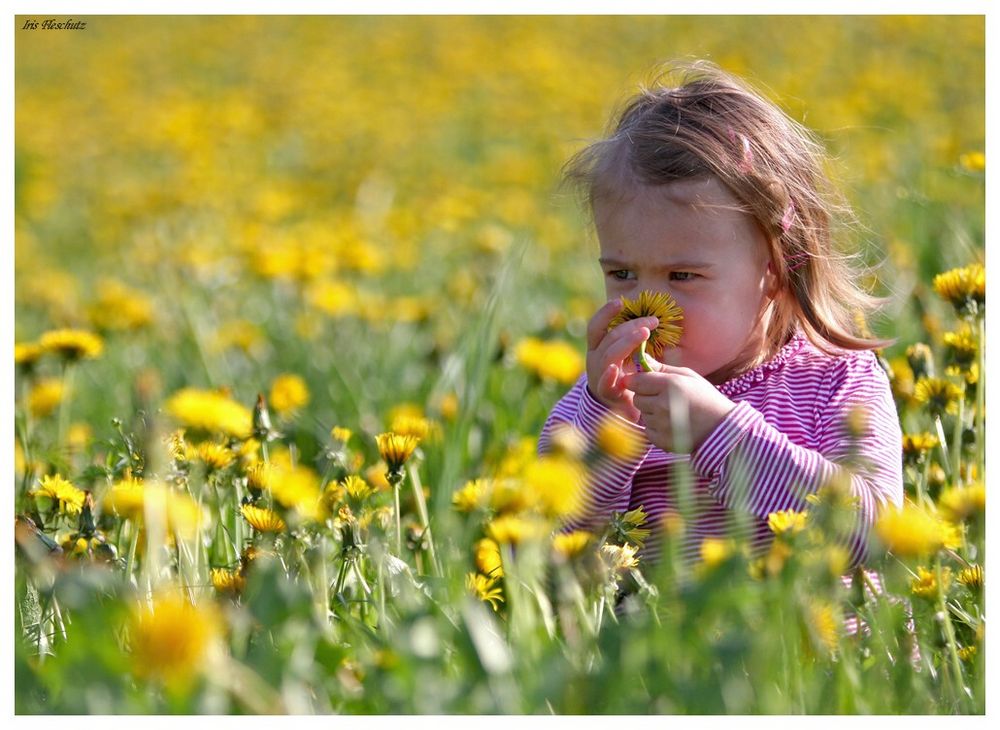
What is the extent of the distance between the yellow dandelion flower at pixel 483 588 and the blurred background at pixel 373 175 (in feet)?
2.25

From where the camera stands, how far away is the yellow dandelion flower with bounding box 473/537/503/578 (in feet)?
5.28

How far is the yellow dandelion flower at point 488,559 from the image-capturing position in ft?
5.28

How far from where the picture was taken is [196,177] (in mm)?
5059

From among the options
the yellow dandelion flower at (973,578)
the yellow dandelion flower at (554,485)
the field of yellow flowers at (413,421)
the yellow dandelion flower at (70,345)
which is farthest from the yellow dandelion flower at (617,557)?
the yellow dandelion flower at (70,345)

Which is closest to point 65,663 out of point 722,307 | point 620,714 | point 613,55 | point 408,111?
point 620,714

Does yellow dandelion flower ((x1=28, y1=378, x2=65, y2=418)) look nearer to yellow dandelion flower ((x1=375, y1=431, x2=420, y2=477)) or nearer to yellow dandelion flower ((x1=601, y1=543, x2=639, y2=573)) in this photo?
yellow dandelion flower ((x1=375, y1=431, x2=420, y2=477))

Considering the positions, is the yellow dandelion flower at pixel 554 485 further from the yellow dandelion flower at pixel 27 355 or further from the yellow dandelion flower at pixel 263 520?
the yellow dandelion flower at pixel 27 355

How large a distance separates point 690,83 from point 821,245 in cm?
36

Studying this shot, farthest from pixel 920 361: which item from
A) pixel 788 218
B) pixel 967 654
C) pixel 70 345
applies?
pixel 70 345

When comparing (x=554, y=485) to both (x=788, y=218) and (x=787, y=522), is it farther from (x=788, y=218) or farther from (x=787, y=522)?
(x=788, y=218)

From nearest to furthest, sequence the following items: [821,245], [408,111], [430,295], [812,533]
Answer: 1. [812,533]
2. [821,245]
3. [430,295]
4. [408,111]

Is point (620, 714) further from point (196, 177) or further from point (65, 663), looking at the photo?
point (196, 177)

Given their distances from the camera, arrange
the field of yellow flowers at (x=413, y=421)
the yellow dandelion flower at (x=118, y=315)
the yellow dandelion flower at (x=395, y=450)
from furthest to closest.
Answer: the yellow dandelion flower at (x=118, y=315), the yellow dandelion flower at (x=395, y=450), the field of yellow flowers at (x=413, y=421)

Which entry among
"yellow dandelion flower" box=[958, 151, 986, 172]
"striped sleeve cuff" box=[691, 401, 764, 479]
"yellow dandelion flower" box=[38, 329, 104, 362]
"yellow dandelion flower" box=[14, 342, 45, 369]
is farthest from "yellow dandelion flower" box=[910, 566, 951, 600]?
"yellow dandelion flower" box=[14, 342, 45, 369]
